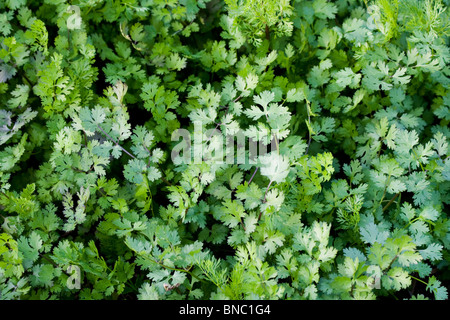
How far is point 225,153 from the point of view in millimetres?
1627

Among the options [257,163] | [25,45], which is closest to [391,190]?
[257,163]

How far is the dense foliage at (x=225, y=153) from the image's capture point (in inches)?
56.3

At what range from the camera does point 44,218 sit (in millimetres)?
1573

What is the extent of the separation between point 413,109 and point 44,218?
5.66 feet

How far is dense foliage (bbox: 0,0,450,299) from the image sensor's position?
1.43m
